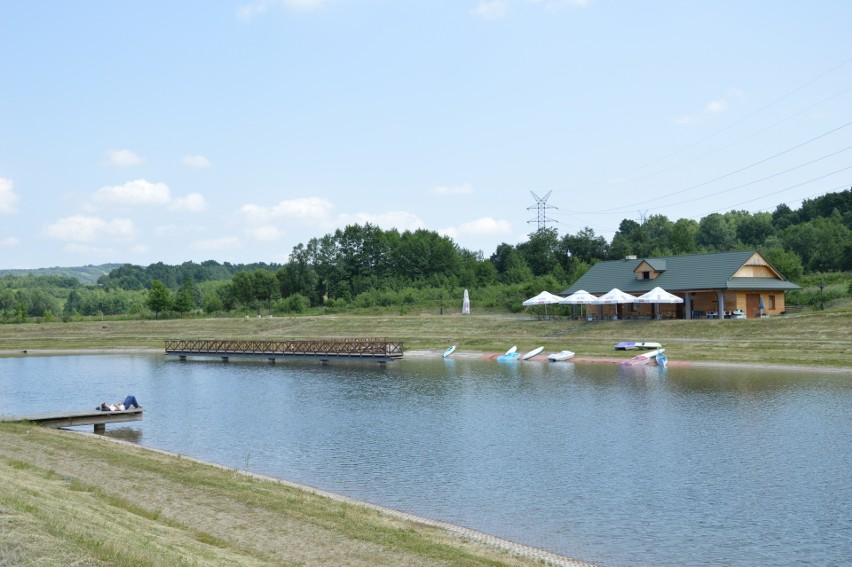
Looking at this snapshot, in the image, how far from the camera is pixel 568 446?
23969 mm

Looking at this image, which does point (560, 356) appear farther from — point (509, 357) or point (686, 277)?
point (686, 277)

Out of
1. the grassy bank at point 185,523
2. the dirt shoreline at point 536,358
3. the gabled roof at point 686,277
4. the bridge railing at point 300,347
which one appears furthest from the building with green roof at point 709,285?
the grassy bank at point 185,523

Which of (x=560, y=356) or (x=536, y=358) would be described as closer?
(x=560, y=356)

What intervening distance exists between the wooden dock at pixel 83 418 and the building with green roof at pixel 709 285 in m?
43.9

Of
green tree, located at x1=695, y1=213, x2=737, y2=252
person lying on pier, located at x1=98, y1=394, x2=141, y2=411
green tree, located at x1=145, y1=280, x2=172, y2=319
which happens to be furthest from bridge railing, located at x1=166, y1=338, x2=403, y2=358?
green tree, located at x1=695, y1=213, x2=737, y2=252

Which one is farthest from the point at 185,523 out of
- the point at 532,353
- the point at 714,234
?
the point at 714,234

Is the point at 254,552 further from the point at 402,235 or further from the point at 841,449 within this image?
the point at 402,235

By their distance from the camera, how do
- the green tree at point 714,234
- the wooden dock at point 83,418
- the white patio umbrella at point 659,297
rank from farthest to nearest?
the green tree at point 714,234
the white patio umbrella at point 659,297
the wooden dock at point 83,418

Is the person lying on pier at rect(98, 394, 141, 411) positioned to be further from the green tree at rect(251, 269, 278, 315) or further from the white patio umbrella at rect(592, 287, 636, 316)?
the green tree at rect(251, 269, 278, 315)

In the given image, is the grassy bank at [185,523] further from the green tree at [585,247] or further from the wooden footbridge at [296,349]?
the green tree at [585,247]

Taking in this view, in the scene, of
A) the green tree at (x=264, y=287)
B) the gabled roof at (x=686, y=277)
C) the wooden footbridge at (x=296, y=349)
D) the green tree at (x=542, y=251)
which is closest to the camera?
the gabled roof at (x=686, y=277)

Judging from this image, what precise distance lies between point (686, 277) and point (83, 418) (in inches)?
1920

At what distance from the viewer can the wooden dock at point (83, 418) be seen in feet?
92.6

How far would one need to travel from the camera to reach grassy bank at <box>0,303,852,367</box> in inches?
1813
